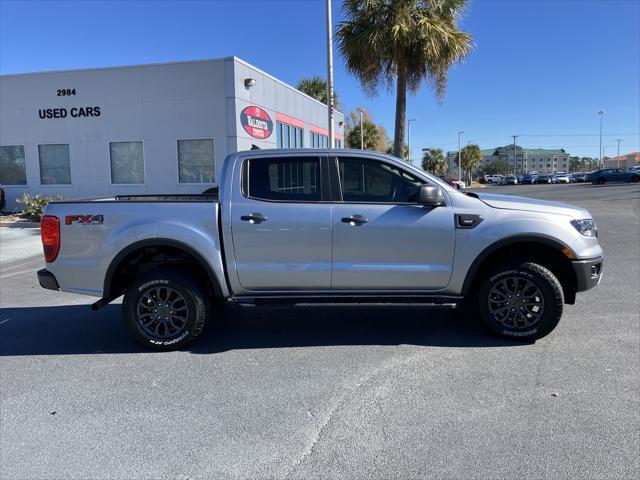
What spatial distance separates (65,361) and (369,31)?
13.7 metres

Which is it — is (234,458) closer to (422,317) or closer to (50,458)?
(50,458)

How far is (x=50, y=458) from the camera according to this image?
309cm

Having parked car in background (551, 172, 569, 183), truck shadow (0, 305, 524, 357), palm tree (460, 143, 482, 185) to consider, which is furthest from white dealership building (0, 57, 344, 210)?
palm tree (460, 143, 482, 185)

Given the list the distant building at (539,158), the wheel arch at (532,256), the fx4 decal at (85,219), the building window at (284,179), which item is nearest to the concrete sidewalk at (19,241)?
the fx4 decal at (85,219)

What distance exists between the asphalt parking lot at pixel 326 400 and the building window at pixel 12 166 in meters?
15.6

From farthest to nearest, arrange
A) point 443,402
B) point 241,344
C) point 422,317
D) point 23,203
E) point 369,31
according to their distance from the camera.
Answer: point 23,203, point 369,31, point 422,317, point 241,344, point 443,402

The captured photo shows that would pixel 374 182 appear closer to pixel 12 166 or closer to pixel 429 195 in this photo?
pixel 429 195

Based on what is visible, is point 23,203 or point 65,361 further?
point 23,203

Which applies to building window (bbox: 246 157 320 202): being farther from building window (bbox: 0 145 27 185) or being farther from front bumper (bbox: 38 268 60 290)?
building window (bbox: 0 145 27 185)

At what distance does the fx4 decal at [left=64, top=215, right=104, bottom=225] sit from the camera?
4.77 meters

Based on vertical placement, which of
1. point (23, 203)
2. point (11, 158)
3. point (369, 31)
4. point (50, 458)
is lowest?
point (50, 458)

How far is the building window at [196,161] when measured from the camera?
17547 millimetres

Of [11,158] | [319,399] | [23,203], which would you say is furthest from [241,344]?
[11,158]

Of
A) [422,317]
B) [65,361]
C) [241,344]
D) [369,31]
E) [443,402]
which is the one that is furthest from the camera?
[369,31]
